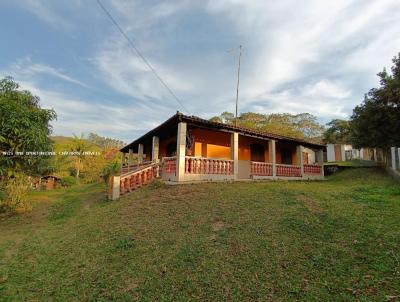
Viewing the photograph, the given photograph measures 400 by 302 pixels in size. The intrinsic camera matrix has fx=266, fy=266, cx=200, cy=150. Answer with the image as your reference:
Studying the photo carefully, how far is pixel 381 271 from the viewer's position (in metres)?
3.66

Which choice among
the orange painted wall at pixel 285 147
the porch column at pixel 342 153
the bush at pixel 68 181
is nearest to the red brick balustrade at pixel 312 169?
the orange painted wall at pixel 285 147

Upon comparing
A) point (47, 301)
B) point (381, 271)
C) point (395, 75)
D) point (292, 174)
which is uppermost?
point (395, 75)

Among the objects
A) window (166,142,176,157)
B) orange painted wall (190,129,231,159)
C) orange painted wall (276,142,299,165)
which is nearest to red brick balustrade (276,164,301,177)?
orange painted wall (276,142,299,165)

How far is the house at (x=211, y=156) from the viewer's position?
11352 millimetres

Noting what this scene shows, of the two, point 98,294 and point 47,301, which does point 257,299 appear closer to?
point 98,294

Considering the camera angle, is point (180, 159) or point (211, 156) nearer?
point (180, 159)

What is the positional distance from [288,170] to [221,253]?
12288 millimetres

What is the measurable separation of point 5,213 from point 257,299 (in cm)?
1181

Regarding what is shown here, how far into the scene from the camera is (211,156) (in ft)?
49.9

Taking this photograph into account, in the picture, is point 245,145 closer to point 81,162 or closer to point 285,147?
point 285,147

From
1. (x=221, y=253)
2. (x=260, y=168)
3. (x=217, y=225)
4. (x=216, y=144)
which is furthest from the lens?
(x=216, y=144)

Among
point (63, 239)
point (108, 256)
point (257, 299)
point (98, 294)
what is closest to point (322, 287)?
point (257, 299)

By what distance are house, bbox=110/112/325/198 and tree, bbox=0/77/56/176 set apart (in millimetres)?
3510

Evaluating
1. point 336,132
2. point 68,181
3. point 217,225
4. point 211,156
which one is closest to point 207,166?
point 211,156
